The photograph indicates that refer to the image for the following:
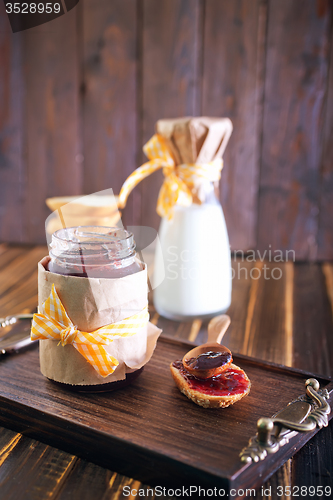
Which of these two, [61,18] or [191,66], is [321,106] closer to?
[191,66]

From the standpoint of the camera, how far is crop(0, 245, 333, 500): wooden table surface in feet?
1.55

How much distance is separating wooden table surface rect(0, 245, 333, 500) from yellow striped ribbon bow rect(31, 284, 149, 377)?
0.10 metres

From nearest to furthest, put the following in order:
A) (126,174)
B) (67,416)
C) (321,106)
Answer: (67,416) < (321,106) < (126,174)

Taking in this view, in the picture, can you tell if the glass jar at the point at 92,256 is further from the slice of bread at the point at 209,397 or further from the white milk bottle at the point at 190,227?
the white milk bottle at the point at 190,227

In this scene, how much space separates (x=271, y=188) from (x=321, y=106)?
0.27 m

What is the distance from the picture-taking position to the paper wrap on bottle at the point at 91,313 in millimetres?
548

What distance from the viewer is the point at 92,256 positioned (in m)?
0.56

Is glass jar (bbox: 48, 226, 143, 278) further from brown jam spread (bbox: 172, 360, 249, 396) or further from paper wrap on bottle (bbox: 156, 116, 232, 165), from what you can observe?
paper wrap on bottle (bbox: 156, 116, 232, 165)

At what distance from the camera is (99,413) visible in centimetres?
54

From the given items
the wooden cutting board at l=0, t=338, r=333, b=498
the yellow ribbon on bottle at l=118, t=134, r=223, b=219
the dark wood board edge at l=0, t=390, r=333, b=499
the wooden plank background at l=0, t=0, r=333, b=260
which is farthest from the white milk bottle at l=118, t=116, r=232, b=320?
the wooden plank background at l=0, t=0, r=333, b=260

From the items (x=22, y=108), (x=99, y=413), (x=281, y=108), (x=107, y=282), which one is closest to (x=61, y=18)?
(x=22, y=108)

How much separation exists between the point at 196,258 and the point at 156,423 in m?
0.43

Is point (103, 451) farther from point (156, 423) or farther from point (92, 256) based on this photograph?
point (92, 256)

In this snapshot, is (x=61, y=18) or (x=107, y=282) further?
(x=61, y=18)
